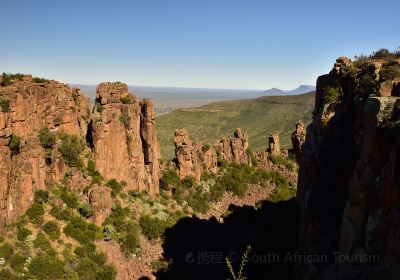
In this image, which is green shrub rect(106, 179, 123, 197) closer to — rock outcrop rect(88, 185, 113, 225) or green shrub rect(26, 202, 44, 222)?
rock outcrop rect(88, 185, 113, 225)

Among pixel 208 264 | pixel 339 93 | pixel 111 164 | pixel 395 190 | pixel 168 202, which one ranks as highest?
pixel 339 93

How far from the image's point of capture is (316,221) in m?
28.0

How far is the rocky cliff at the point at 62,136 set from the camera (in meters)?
38.0

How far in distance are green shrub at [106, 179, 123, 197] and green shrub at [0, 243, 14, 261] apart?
1436 centimetres

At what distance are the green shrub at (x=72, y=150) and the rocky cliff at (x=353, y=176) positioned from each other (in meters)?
24.5

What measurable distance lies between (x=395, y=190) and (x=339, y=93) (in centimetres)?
1264

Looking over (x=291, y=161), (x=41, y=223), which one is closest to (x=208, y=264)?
(x=41, y=223)

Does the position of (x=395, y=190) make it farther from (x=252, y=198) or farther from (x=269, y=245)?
(x=252, y=198)

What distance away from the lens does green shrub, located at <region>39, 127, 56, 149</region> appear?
42.7 m

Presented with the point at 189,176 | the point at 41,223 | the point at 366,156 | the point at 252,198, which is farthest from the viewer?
the point at 252,198

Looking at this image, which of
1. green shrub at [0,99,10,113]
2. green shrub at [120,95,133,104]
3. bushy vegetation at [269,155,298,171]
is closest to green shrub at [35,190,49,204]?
green shrub at [0,99,10,113]

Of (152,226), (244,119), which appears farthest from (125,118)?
(244,119)

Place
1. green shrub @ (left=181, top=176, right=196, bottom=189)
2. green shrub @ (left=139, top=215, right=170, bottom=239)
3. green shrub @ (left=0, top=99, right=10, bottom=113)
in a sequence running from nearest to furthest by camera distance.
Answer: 1. green shrub @ (left=0, top=99, right=10, bottom=113)
2. green shrub @ (left=139, top=215, right=170, bottom=239)
3. green shrub @ (left=181, top=176, right=196, bottom=189)

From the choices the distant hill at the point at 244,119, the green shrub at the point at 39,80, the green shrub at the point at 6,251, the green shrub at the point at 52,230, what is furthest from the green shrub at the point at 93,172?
the distant hill at the point at 244,119
